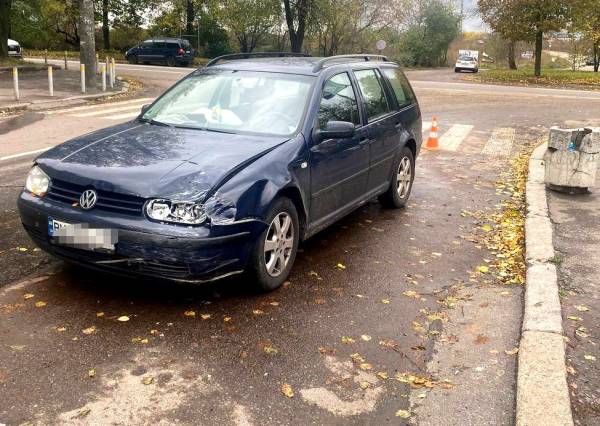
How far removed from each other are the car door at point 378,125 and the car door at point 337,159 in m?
0.20

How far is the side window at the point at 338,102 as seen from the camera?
5.57m

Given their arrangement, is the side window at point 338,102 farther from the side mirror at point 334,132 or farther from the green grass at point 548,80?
the green grass at point 548,80

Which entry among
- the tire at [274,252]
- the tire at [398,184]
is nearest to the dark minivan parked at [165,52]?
the tire at [398,184]

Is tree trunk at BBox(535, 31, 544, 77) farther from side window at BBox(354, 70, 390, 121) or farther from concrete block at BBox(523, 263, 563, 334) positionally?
concrete block at BBox(523, 263, 563, 334)

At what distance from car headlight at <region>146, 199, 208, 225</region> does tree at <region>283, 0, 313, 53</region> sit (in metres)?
36.8

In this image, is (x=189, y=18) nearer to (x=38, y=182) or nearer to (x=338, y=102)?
(x=338, y=102)

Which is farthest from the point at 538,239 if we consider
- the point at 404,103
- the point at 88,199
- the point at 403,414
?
the point at 88,199

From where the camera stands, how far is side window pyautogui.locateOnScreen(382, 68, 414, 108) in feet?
23.9

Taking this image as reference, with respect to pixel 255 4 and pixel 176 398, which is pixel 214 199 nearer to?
pixel 176 398

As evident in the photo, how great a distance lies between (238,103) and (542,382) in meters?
3.35

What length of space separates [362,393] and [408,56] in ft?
188

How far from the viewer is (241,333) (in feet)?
13.6

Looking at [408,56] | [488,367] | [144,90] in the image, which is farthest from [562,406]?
[408,56]

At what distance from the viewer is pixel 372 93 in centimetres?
663
